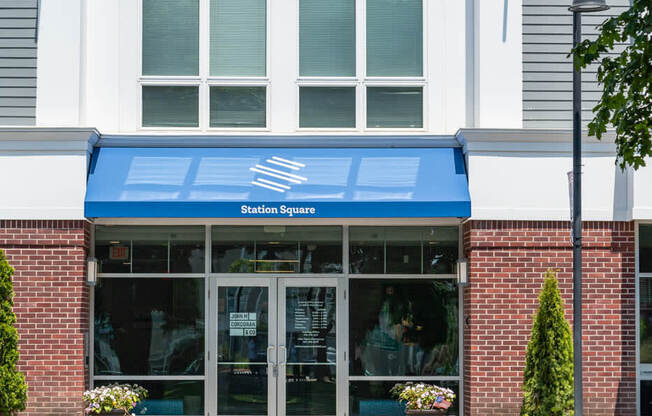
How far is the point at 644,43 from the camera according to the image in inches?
393

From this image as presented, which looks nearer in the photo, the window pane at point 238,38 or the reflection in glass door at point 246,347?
the reflection in glass door at point 246,347

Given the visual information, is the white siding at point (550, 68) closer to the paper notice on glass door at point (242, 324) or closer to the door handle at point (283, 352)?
the door handle at point (283, 352)

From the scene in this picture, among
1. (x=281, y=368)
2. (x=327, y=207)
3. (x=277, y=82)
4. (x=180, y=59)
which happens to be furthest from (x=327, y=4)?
(x=281, y=368)

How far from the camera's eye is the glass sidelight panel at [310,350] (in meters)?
15.2

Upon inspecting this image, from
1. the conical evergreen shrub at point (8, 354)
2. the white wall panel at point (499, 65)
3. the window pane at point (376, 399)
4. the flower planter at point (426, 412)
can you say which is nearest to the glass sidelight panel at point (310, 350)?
the window pane at point (376, 399)

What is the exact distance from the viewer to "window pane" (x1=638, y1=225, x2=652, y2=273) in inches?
580

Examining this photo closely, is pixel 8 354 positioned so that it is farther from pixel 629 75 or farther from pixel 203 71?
pixel 629 75

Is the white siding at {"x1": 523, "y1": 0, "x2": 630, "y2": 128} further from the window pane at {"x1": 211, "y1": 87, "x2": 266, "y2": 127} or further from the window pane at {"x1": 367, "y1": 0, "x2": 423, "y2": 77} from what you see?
the window pane at {"x1": 211, "y1": 87, "x2": 266, "y2": 127}

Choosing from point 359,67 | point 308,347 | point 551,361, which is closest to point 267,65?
point 359,67

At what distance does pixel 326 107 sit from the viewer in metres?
15.3

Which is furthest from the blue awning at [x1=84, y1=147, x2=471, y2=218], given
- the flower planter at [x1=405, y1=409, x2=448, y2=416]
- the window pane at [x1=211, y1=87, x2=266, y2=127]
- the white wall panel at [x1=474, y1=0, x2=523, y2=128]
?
the flower planter at [x1=405, y1=409, x2=448, y2=416]

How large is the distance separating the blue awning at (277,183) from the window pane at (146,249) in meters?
1.07

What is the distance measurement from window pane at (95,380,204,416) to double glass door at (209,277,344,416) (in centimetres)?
32

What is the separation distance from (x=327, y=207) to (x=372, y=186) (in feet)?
2.48
